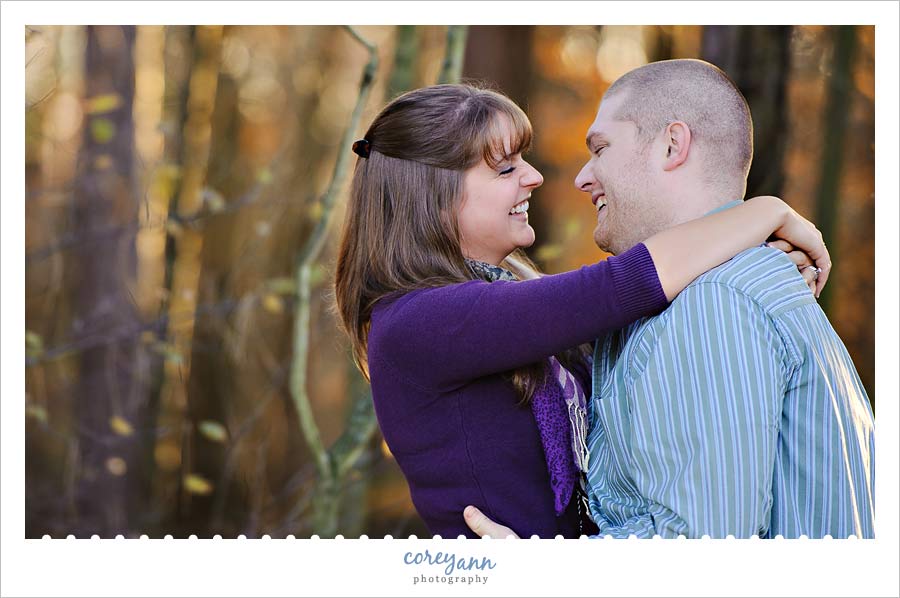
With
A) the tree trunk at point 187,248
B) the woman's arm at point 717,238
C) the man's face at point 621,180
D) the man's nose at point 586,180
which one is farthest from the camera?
the tree trunk at point 187,248

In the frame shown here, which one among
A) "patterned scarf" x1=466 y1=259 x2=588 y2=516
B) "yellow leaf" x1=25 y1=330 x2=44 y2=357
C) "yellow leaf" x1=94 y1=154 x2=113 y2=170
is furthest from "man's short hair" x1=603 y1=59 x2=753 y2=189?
"yellow leaf" x1=94 y1=154 x2=113 y2=170

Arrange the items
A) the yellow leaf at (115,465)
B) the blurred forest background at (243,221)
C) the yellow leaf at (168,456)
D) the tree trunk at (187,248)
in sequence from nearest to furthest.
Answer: the blurred forest background at (243,221) < the yellow leaf at (115,465) < the tree trunk at (187,248) < the yellow leaf at (168,456)

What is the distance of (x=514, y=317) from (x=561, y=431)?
411mm

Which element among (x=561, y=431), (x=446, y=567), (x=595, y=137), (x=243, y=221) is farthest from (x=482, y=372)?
(x=243, y=221)

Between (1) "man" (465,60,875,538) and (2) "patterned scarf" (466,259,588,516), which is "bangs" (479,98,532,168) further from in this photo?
(2) "patterned scarf" (466,259,588,516)

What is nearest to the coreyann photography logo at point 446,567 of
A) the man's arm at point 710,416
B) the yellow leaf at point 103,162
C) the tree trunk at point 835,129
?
the man's arm at point 710,416

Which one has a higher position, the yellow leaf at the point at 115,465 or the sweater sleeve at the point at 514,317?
the sweater sleeve at the point at 514,317

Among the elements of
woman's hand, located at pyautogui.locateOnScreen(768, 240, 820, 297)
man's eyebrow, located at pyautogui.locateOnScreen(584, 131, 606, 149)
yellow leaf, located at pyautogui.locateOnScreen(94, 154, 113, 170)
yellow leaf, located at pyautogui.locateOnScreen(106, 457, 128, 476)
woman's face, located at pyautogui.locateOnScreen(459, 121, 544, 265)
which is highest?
yellow leaf, located at pyautogui.locateOnScreen(94, 154, 113, 170)

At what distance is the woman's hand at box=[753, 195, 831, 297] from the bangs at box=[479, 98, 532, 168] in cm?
69

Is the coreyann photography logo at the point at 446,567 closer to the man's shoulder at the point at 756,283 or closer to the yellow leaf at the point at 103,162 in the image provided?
the man's shoulder at the point at 756,283

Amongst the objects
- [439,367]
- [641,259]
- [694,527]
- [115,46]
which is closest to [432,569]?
[439,367]

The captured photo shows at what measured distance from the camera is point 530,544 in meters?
2.04

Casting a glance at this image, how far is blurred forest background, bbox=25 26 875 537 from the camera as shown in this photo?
4.64 metres

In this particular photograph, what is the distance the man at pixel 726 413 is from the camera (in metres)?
1.87
